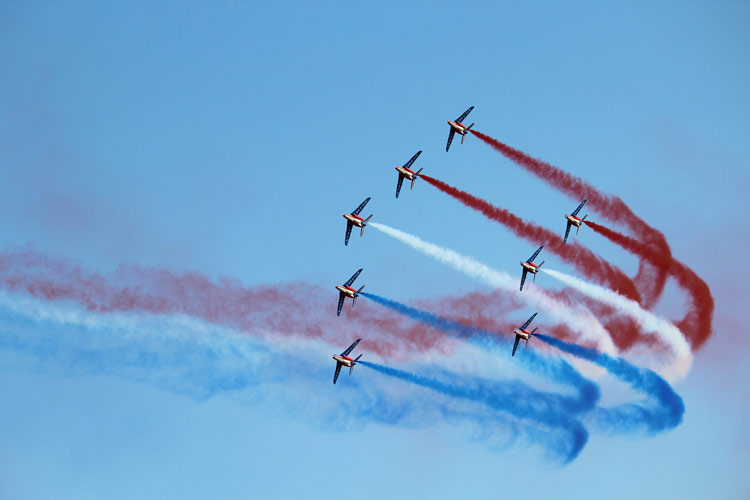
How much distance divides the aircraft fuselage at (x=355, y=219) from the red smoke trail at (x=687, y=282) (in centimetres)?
1797

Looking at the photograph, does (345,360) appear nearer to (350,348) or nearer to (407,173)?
(350,348)

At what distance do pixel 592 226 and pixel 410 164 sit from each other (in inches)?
602

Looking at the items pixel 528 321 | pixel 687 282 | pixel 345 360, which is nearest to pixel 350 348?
pixel 345 360

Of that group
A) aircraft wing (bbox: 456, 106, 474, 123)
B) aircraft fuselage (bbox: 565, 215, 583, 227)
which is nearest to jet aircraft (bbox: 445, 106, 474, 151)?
aircraft wing (bbox: 456, 106, 474, 123)

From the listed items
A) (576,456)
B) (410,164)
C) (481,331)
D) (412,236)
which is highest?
(410,164)

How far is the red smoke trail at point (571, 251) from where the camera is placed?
8888 centimetres

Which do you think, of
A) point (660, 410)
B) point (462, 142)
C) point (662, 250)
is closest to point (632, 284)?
point (662, 250)

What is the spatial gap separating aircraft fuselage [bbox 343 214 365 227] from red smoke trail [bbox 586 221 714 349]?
59.0ft

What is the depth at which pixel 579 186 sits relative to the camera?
9112cm

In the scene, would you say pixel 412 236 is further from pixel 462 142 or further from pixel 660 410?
pixel 660 410

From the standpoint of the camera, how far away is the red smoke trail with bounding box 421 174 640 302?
88875 millimetres

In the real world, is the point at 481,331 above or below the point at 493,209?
below

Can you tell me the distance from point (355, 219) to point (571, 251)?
17100mm

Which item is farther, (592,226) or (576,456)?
(592,226)
